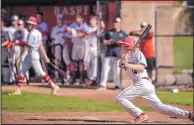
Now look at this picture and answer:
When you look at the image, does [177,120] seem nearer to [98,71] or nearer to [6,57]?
[98,71]

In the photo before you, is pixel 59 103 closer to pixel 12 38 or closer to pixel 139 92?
pixel 139 92

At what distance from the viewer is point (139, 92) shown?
11133 mm

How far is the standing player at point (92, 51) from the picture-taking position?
19.6 meters

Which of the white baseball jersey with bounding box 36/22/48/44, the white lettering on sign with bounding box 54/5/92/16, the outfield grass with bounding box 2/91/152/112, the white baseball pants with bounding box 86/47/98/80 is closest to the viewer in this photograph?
the outfield grass with bounding box 2/91/152/112

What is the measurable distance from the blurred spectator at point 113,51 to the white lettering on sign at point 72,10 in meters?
3.56

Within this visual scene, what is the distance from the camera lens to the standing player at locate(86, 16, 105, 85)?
1958 centimetres

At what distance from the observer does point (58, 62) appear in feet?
68.1

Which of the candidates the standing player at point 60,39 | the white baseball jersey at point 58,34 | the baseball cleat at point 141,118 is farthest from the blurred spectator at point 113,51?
the baseball cleat at point 141,118

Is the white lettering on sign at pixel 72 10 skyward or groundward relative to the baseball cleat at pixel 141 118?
skyward

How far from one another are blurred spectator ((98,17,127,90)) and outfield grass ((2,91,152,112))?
9.66 feet

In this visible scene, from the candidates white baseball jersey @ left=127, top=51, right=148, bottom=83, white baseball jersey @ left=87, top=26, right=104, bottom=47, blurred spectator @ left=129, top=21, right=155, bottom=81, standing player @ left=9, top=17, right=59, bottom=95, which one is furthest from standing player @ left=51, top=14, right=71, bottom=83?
white baseball jersey @ left=127, top=51, right=148, bottom=83

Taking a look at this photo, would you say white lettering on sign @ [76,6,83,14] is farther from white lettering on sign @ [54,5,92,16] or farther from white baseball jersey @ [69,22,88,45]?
white baseball jersey @ [69,22,88,45]

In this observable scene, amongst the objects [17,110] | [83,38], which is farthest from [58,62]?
[17,110]

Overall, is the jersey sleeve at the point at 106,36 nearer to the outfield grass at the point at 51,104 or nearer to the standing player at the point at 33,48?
the standing player at the point at 33,48
